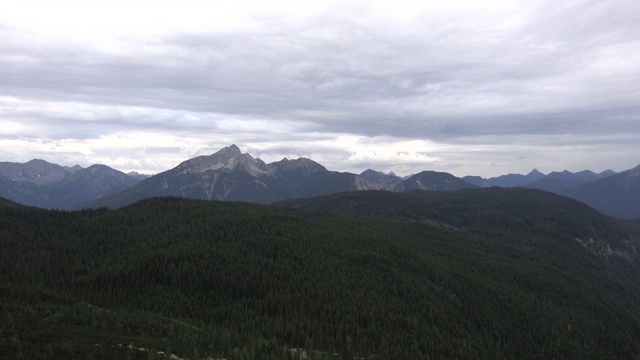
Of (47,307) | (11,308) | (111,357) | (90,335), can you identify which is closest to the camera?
(111,357)

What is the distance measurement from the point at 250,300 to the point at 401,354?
71.6 meters

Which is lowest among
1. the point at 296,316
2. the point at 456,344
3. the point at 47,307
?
the point at 456,344

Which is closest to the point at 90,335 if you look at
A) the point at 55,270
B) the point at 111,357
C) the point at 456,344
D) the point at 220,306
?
the point at 111,357

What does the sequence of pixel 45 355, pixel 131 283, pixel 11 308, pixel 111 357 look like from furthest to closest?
pixel 131 283 < pixel 11 308 < pixel 111 357 < pixel 45 355

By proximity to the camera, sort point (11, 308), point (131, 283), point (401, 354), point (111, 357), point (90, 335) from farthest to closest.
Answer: point (131, 283) → point (401, 354) → point (11, 308) → point (90, 335) → point (111, 357)

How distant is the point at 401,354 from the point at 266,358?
65.9 meters

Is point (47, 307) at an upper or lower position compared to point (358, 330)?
upper

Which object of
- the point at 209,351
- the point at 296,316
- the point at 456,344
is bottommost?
the point at 456,344

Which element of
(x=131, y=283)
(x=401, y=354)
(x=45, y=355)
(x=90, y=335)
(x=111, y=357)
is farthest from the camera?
(x=131, y=283)

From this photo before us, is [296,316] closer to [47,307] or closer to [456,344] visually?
[456,344]

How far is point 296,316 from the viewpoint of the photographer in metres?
180

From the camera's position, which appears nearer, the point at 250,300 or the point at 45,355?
the point at 45,355

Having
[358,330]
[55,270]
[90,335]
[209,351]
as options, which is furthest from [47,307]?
[358,330]

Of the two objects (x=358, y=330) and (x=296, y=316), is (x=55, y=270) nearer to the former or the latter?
(x=296, y=316)
